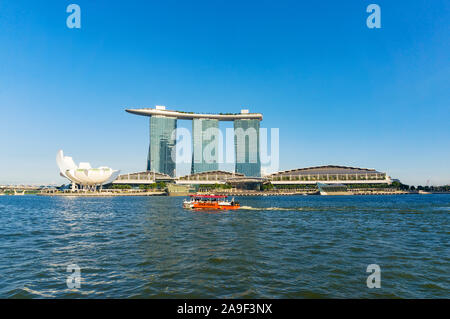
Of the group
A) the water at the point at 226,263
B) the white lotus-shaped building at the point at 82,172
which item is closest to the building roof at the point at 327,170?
the white lotus-shaped building at the point at 82,172

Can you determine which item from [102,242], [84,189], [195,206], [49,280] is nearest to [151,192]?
[84,189]

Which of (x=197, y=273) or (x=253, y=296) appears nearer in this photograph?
(x=253, y=296)

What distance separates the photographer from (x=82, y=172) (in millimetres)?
150375

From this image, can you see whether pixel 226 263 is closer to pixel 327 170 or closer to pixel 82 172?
pixel 82 172

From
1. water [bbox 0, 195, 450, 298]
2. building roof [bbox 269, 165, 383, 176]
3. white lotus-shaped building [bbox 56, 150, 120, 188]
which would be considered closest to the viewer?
water [bbox 0, 195, 450, 298]

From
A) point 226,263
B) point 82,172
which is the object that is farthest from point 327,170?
point 226,263

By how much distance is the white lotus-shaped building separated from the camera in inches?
5930

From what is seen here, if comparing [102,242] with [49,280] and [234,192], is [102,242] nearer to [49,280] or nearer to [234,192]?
[49,280]

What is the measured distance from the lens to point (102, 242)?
23.1 metres

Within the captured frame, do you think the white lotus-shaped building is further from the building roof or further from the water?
the water

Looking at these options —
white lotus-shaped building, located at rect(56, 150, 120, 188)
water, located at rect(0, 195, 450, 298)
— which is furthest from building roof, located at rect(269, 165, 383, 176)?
water, located at rect(0, 195, 450, 298)
